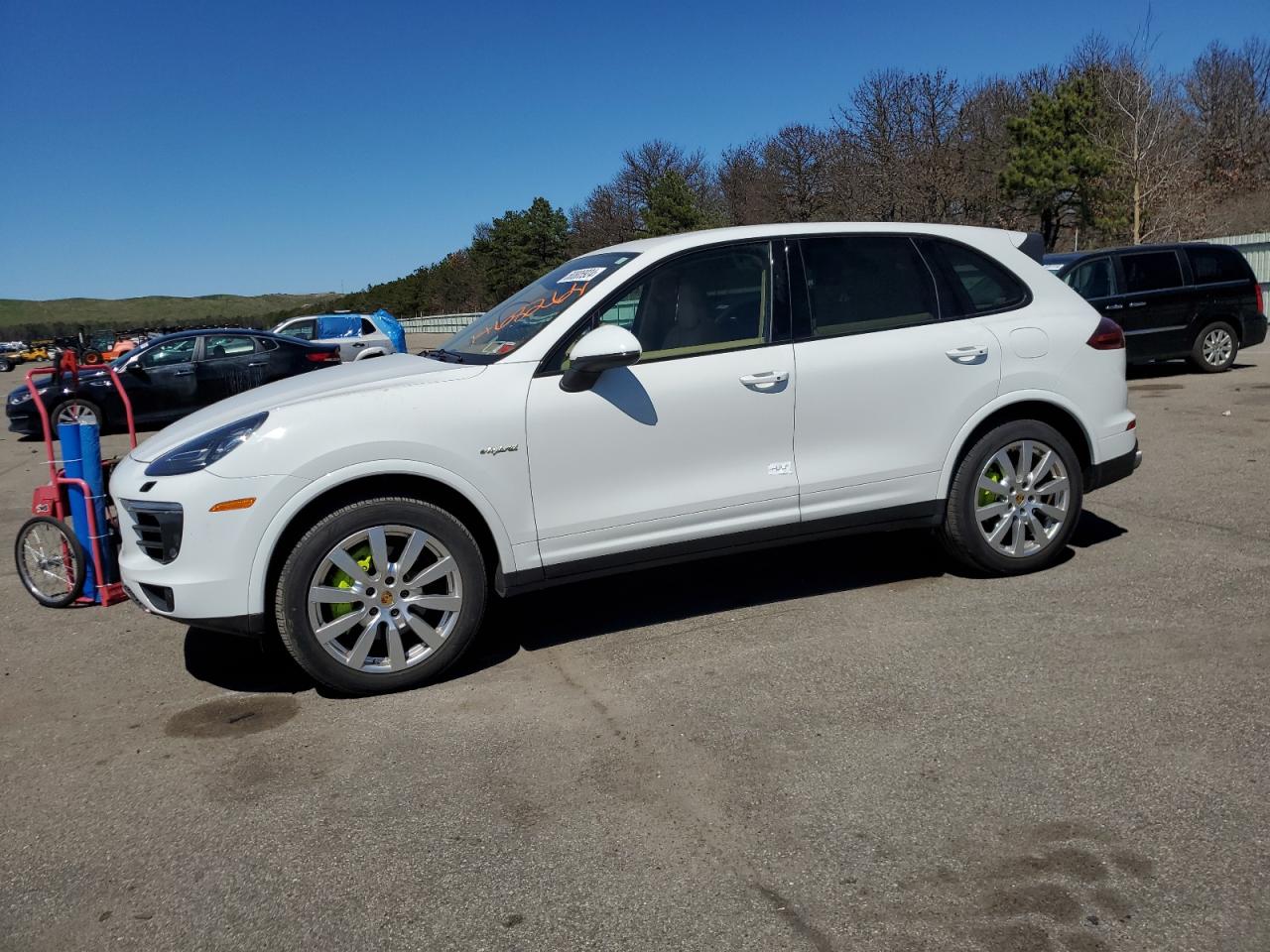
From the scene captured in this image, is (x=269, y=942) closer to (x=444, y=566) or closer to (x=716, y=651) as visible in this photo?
(x=444, y=566)

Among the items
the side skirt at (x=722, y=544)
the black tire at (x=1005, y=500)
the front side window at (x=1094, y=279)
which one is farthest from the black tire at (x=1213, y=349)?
the side skirt at (x=722, y=544)

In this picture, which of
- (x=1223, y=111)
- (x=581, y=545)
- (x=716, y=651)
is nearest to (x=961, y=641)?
(x=716, y=651)

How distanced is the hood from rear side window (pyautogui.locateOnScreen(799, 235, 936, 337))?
171 cm

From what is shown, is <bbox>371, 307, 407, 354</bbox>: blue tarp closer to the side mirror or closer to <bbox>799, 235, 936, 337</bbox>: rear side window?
<bbox>799, 235, 936, 337</bbox>: rear side window

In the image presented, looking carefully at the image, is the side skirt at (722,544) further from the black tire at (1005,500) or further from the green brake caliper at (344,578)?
the green brake caliper at (344,578)

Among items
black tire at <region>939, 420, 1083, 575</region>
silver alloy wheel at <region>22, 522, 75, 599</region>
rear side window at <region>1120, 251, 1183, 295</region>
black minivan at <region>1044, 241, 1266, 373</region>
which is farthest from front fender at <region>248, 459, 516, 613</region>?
rear side window at <region>1120, 251, 1183, 295</region>

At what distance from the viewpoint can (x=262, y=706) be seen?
440 cm

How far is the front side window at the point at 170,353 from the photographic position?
1474 cm

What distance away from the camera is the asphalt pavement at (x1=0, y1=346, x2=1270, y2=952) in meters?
2.76

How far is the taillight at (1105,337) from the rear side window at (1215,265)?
30.5 ft

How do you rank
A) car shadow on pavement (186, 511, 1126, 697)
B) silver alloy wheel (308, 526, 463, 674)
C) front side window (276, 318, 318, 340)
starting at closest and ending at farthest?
silver alloy wheel (308, 526, 463, 674) → car shadow on pavement (186, 511, 1126, 697) → front side window (276, 318, 318, 340)

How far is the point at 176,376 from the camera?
14664 mm

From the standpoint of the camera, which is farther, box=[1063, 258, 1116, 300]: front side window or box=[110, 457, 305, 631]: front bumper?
box=[1063, 258, 1116, 300]: front side window

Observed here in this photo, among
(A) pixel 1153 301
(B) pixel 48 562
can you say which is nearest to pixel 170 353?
(B) pixel 48 562
